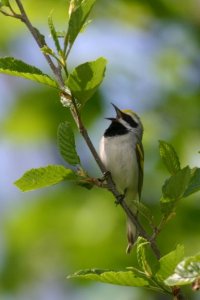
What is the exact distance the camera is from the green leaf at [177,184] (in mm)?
2293

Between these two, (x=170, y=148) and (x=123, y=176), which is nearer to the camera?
(x=170, y=148)

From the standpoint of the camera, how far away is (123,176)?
5.27 meters

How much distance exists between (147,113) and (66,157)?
421 centimetres

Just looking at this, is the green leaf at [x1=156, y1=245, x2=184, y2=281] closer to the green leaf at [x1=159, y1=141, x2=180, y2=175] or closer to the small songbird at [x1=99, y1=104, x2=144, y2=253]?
the green leaf at [x1=159, y1=141, x2=180, y2=175]

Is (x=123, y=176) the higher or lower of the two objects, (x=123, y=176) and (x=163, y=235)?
the higher

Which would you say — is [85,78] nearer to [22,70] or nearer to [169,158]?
[22,70]

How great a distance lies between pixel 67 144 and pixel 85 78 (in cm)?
26

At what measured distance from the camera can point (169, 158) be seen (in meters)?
2.52

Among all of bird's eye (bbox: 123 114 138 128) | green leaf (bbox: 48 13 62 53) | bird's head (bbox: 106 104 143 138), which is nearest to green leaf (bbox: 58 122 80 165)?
green leaf (bbox: 48 13 62 53)

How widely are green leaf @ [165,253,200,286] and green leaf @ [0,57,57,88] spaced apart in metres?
0.82

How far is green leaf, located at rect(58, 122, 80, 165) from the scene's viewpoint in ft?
8.11

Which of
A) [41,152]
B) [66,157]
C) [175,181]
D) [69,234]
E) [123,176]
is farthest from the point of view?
[41,152]

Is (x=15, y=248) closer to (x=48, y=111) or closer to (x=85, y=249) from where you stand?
(x=85, y=249)

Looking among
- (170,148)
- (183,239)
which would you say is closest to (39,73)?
(170,148)
